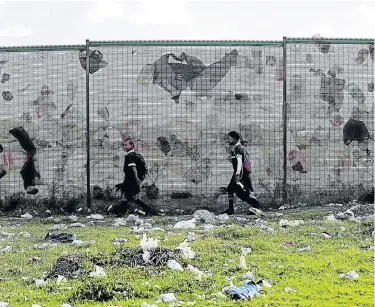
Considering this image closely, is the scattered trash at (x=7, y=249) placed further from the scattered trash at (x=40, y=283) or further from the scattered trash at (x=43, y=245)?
the scattered trash at (x=40, y=283)

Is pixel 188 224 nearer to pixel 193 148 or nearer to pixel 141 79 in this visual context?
pixel 193 148

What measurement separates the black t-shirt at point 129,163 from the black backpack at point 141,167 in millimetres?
46

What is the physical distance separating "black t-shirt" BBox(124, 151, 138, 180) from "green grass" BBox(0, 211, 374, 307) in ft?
6.38

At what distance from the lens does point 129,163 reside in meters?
9.27

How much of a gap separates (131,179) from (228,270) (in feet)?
13.9

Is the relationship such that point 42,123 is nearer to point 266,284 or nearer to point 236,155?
point 236,155

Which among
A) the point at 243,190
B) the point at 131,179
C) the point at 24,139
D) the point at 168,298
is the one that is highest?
the point at 24,139

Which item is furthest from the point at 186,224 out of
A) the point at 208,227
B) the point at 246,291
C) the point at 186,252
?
the point at 246,291

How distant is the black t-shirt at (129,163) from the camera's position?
9250 mm

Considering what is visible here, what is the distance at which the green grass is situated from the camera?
4.54 metres

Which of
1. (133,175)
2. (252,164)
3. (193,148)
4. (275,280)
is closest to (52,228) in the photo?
(133,175)

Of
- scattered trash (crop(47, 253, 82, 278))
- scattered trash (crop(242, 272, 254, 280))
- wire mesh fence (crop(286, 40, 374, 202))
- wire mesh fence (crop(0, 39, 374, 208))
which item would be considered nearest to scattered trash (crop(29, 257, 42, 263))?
scattered trash (crop(47, 253, 82, 278))

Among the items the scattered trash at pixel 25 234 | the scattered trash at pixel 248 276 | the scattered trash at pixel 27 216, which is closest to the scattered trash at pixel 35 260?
the scattered trash at pixel 25 234

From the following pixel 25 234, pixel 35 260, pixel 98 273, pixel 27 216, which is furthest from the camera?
pixel 27 216
